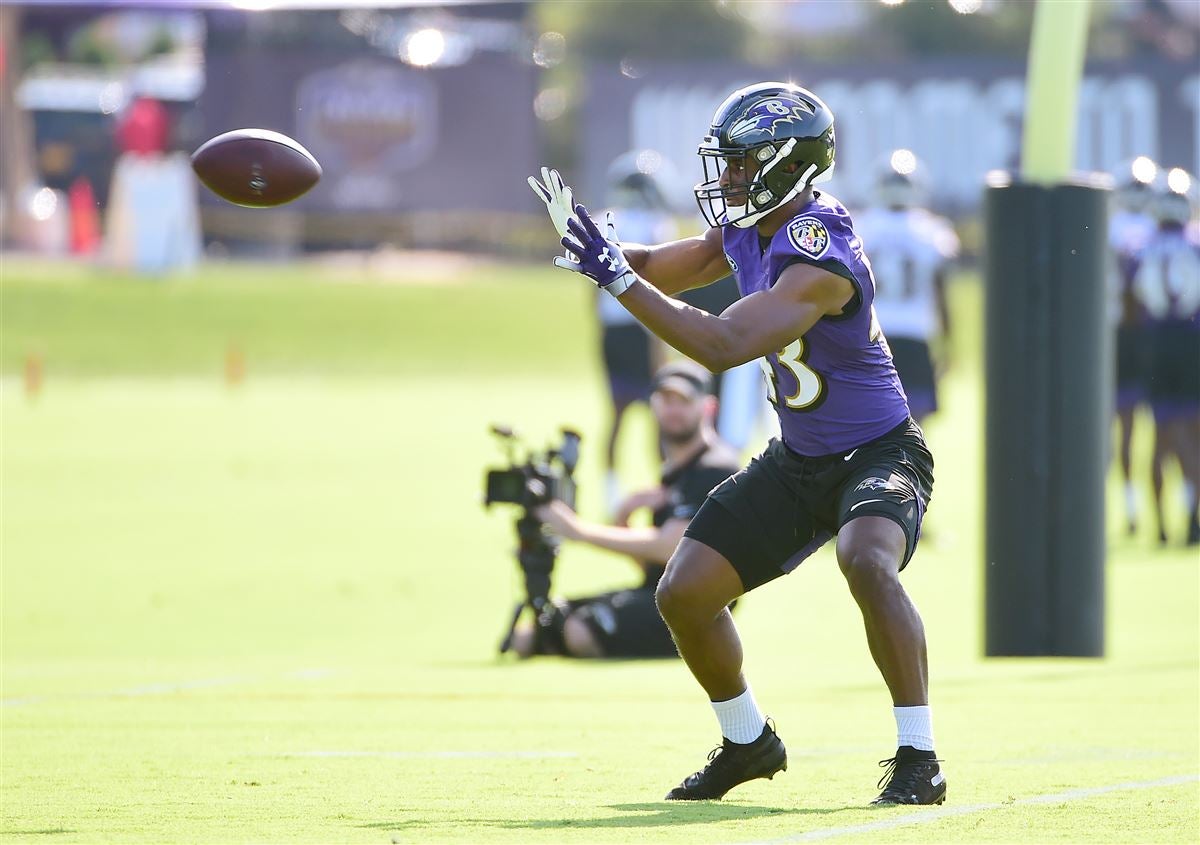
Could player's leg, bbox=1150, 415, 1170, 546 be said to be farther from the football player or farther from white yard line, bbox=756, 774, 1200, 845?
the football player

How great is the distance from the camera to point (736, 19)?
60250 millimetres

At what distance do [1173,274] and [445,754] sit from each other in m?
8.65

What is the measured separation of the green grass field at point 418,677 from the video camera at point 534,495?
0.31m

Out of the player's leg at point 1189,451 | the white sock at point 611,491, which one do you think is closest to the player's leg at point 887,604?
the white sock at point 611,491

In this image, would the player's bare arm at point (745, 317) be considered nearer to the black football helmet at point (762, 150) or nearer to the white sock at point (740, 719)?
the black football helmet at point (762, 150)

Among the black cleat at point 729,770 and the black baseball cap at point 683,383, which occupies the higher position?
the black baseball cap at point 683,383

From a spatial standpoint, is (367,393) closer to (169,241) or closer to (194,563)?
(169,241)

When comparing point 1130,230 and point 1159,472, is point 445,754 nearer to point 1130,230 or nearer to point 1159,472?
point 1159,472

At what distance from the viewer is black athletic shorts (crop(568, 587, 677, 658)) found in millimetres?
8883

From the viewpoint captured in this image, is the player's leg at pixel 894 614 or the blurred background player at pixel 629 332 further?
the blurred background player at pixel 629 332

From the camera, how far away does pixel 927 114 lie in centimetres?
3806

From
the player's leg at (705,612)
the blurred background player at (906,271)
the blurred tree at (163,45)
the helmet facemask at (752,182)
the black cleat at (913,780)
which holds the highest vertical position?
the blurred tree at (163,45)

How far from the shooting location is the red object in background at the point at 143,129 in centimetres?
3731

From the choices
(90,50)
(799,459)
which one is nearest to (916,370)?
(799,459)
